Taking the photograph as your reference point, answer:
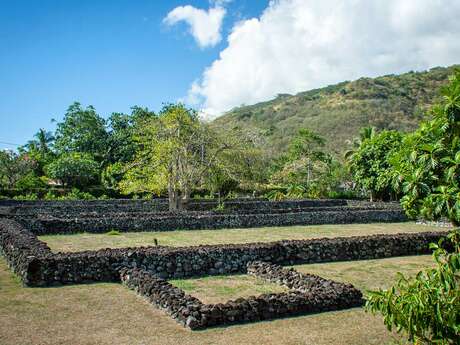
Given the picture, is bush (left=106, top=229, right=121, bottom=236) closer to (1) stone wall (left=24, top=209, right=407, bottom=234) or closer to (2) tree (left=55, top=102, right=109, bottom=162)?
(1) stone wall (left=24, top=209, right=407, bottom=234)

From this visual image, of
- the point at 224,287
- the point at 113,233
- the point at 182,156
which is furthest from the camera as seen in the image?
the point at 182,156

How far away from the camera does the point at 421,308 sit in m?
5.32

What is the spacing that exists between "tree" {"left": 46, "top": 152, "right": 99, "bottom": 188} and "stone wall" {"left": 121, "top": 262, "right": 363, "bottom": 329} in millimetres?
38872

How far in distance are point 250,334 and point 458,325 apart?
3491 millimetres

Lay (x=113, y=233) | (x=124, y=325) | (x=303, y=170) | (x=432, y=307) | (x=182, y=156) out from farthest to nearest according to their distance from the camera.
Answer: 1. (x=303, y=170)
2. (x=182, y=156)
3. (x=113, y=233)
4. (x=124, y=325)
5. (x=432, y=307)

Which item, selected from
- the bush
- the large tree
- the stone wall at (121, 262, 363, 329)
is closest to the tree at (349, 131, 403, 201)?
the large tree

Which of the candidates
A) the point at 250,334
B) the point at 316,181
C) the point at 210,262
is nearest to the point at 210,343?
the point at 250,334

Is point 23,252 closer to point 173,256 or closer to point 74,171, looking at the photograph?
point 173,256

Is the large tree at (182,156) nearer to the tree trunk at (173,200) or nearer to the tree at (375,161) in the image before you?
the tree trunk at (173,200)

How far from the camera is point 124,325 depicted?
27.4ft

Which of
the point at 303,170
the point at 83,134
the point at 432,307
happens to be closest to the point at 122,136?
the point at 83,134

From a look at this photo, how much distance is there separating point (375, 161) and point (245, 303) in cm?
3610

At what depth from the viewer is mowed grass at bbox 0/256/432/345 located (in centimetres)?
762

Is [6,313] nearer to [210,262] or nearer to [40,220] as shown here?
[210,262]
